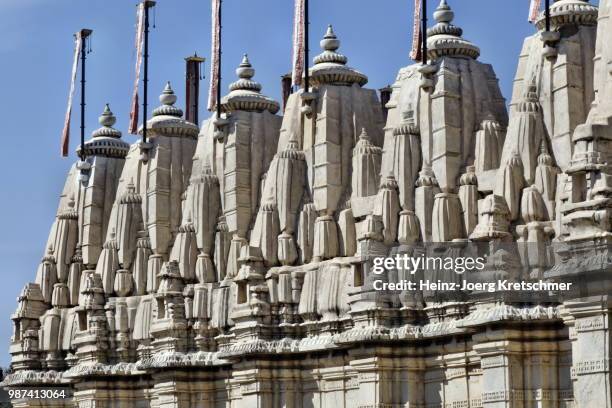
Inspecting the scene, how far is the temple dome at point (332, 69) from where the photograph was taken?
6122 cm

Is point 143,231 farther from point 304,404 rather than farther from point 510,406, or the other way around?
point 510,406

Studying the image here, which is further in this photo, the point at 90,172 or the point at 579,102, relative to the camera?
the point at 90,172

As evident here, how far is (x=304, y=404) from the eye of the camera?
2307 inches

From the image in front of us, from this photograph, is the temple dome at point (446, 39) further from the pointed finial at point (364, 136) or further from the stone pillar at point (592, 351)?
the stone pillar at point (592, 351)

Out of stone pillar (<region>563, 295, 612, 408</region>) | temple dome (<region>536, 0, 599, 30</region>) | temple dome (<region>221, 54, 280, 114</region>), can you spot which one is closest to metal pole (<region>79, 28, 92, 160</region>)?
temple dome (<region>221, 54, 280, 114</region>)

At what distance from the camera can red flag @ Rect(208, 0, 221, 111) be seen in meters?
67.3

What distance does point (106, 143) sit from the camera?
76.0m

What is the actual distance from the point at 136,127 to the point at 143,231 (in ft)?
19.3

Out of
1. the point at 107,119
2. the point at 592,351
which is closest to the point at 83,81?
the point at 107,119

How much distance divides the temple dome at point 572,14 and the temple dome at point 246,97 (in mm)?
16086

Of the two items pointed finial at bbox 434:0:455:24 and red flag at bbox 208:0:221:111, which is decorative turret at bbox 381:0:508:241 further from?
red flag at bbox 208:0:221:111

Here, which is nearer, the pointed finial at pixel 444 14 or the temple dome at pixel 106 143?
the pointed finial at pixel 444 14

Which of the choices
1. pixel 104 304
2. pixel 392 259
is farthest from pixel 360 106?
pixel 104 304

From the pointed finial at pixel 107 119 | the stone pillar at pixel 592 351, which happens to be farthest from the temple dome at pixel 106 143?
the stone pillar at pixel 592 351
